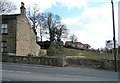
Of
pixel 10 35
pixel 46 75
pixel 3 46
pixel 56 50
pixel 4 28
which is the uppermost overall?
pixel 4 28

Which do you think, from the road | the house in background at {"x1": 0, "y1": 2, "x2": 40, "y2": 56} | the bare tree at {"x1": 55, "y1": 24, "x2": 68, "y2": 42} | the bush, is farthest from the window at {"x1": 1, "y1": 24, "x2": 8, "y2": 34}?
the bare tree at {"x1": 55, "y1": 24, "x2": 68, "y2": 42}

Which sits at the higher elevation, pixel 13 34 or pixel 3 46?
pixel 13 34

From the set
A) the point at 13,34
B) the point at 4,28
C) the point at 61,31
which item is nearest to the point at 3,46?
the point at 13,34

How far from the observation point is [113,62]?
1361 inches

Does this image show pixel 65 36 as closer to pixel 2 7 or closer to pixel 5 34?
pixel 2 7

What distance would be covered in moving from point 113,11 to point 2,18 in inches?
833

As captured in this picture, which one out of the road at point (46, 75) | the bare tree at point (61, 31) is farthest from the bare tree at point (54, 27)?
the road at point (46, 75)

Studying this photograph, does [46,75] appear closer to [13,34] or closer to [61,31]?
[13,34]

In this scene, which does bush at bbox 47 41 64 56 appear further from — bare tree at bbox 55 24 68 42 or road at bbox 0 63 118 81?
bare tree at bbox 55 24 68 42

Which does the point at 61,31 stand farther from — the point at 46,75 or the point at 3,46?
the point at 46,75

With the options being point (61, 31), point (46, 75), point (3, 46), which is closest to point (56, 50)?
point (3, 46)

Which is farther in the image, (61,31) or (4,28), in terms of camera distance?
(61,31)

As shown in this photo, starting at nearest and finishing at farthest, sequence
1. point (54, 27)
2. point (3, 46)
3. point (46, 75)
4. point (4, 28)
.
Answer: point (46, 75)
point (3, 46)
point (4, 28)
point (54, 27)

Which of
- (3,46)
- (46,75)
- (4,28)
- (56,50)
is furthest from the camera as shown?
(4,28)
